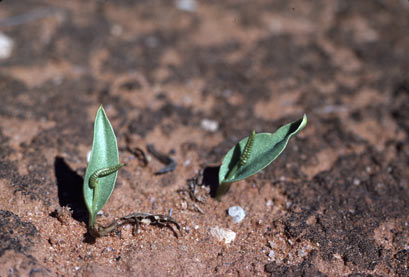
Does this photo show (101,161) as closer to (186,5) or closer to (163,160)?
(163,160)

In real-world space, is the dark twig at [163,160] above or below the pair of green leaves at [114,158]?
below

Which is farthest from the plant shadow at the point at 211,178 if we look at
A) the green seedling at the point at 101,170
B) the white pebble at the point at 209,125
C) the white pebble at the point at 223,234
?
the green seedling at the point at 101,170

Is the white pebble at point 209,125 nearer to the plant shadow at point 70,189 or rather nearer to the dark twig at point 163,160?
the dark twig at point 163,160

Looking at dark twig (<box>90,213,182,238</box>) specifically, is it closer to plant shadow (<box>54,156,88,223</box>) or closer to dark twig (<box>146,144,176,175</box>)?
plant shadow (<box>54,156,88,223</box>)

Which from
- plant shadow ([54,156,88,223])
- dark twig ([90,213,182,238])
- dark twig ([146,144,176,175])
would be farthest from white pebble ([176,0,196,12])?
dark twig ([90,213,182,238])

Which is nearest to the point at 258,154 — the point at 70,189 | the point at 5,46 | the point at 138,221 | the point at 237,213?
the point at 237,213
